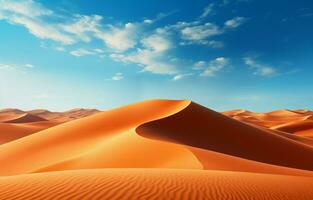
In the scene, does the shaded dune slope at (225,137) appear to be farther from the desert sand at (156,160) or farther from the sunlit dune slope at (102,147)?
the sunlit dune slope at (102,147)

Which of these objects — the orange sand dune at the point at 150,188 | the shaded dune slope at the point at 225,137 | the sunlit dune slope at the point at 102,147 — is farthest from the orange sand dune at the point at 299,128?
the orange sand dune at the point at 150,188

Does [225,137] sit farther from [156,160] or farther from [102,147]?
[156,160]

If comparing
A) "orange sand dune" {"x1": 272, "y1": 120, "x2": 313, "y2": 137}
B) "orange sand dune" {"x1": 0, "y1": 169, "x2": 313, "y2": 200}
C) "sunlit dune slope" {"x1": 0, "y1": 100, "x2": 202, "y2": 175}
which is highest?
"orange sand dune" {"x1": 272, "y1": 120, "x2": 313, "y2": 137}

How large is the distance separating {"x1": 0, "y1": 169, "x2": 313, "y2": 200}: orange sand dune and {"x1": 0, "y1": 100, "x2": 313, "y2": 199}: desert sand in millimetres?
19

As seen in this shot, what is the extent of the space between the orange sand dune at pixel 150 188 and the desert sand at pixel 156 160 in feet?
0.06

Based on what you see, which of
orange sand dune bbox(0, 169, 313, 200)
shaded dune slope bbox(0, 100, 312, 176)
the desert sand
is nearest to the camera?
orange sand dune bbox(0, 169, 313, 200)

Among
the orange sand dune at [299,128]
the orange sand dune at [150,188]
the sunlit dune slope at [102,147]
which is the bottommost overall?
the orange sand dune at [150,188]

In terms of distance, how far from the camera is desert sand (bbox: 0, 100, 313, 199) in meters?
7.42

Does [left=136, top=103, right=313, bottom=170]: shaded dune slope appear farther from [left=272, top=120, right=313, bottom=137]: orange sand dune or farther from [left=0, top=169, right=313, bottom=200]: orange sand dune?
[left=272, top=120, right=313, bottom=137]: orange sand dune

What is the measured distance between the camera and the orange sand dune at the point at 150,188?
6.68 meters

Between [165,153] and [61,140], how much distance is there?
13222 mm

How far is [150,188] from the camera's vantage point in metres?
7.44

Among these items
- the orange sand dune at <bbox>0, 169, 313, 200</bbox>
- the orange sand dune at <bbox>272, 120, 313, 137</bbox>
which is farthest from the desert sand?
the orange sand dune at <bbox>272, 120, 313, 137</bbox>

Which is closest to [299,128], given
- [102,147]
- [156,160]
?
[102,147]
